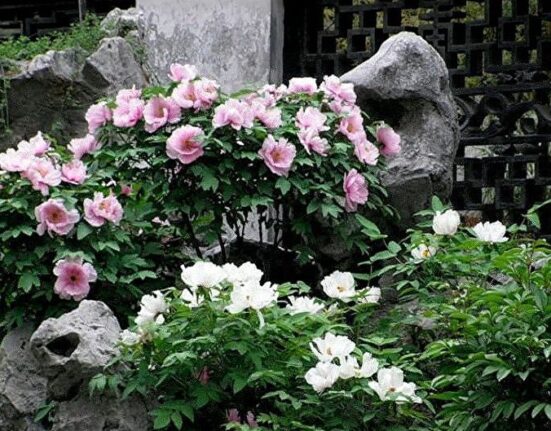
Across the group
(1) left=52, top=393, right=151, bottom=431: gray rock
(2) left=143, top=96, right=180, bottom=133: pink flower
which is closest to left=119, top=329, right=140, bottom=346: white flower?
(1) left=52, top=393, right=151, bottom=431: gray rock

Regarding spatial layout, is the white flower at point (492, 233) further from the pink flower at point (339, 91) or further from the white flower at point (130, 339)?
the white flower at point (130, 339)

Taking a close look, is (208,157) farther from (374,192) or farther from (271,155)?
(374,192)

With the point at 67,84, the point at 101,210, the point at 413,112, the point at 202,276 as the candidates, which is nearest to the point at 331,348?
the point at 202,276

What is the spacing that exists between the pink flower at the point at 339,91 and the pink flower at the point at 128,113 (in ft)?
2.59

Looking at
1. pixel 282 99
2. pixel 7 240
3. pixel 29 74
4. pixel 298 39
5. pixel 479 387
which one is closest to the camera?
pixel 479 387

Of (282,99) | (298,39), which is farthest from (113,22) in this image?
(282,99)

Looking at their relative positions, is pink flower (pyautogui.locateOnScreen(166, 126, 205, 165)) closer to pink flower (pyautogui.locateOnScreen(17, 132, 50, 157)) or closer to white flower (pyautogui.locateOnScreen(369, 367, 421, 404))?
pink flower (pyautogui.locateOnScreen(17, 132, 50, 157))

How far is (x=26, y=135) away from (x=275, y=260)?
68.6 inches

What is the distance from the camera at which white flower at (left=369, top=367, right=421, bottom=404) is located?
4.19 metres

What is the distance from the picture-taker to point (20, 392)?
15.8ft

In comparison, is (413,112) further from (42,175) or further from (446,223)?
(42,175)

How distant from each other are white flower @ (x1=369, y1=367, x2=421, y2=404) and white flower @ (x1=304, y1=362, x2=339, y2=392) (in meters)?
0.13

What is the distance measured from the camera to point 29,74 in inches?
270

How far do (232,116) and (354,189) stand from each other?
600 millimetres
